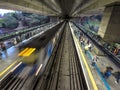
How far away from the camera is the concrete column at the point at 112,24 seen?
455 inches

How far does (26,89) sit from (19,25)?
26.3 metres

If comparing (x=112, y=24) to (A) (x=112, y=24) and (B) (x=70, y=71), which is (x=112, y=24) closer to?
(A) (x=112, y=24)

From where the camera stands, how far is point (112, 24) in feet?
39.9

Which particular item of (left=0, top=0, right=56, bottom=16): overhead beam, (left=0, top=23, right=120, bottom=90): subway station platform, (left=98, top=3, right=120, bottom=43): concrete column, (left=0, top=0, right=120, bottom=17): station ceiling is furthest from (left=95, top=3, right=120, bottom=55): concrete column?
(left=0, top=0, right=56, bottom=16): overhead beam

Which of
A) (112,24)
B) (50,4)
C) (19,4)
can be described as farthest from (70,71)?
(50,4)

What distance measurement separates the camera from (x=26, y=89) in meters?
4.40

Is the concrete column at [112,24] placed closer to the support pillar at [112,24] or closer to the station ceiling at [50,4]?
the support pillar at [112,24]

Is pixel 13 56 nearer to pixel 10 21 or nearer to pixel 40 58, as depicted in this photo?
pixel 40 58

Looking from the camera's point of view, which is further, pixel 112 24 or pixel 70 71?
pixel 112 24

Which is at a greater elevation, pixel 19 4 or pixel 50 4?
pixel 19 4

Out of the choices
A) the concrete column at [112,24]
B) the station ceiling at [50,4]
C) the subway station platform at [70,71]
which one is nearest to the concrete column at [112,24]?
the concrete column at [112,24]

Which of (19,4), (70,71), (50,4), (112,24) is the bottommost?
(70,71)

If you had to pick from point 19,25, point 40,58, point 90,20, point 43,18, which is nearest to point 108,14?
point 40,58

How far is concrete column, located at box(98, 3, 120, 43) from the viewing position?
Result: 11547 millimetres
